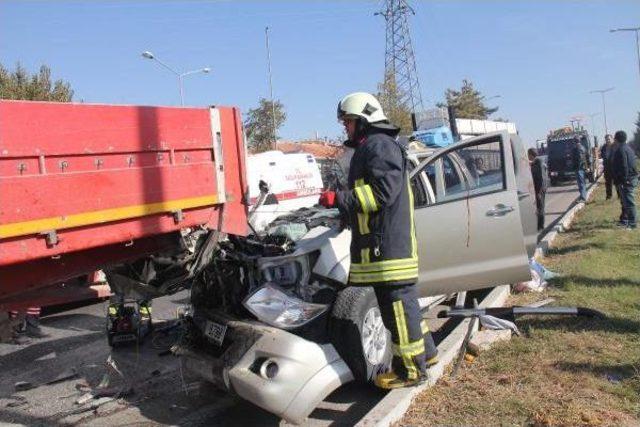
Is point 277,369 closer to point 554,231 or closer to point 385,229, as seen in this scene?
point 385,229

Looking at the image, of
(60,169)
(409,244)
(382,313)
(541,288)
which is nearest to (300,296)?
(382,313)

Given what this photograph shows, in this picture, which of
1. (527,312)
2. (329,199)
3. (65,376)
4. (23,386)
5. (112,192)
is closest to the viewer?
(112,192)

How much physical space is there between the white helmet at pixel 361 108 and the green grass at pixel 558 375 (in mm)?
1918

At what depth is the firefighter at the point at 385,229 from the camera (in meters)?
3.78

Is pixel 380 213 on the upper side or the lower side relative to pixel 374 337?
upper

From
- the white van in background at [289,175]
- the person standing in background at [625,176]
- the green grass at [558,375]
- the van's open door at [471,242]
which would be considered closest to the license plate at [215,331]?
the green grass at [558,375]

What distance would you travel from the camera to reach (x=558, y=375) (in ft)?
13.4

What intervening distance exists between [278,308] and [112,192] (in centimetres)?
130

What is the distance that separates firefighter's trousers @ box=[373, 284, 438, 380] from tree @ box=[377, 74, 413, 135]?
31.4 metres

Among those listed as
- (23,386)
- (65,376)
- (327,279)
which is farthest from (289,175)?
(327,279)

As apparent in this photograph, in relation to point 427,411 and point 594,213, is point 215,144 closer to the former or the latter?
point 427,411

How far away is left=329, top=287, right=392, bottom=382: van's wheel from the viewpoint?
395 centimetres

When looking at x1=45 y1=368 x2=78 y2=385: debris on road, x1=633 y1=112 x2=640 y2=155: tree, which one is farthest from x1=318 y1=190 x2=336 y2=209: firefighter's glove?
x1=633 y1=112 x2=640 y2=155: tree

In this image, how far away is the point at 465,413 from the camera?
367cm
